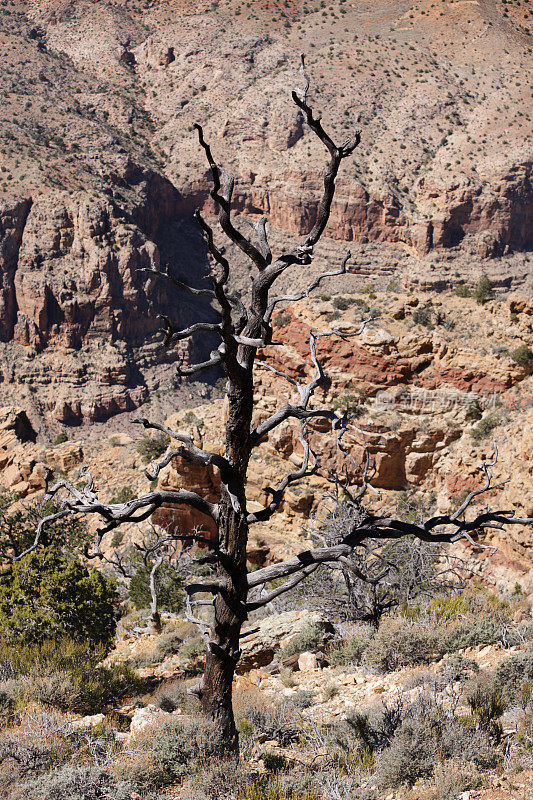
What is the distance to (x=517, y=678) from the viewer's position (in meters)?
7.02

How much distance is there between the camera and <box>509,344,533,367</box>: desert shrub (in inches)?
917

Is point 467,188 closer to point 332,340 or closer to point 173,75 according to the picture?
point 173,75

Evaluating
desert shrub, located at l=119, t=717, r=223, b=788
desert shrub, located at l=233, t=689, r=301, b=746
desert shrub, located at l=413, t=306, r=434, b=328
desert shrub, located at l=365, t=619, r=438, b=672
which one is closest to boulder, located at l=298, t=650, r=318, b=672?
desert shrub, located at l=365, t=619, r=438, b=672

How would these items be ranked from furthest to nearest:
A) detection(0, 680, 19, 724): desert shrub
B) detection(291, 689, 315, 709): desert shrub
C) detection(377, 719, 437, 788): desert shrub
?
1. detection(291, 689, 315, 709): desert shrub
2. detection(0, 680, 19, 724): desert shrub
3. detection(377, 719, 437, 788): desert shrub

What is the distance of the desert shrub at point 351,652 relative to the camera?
9875 millimetres

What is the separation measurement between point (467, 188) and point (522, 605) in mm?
84219

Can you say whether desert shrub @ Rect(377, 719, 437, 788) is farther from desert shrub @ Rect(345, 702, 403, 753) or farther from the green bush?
the green bush

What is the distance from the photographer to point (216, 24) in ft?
382

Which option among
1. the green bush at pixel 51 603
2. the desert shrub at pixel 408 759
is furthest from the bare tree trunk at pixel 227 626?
the green bush at pixel 51 603

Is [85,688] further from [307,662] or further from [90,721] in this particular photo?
[307,662]

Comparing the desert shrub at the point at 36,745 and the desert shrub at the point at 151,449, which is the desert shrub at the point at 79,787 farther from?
the desert shrub at the point at 151,449

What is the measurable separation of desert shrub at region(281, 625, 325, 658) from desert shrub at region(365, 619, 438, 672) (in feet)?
6.37

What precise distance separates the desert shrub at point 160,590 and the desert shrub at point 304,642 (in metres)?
7.63

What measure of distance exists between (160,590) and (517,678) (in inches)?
526
